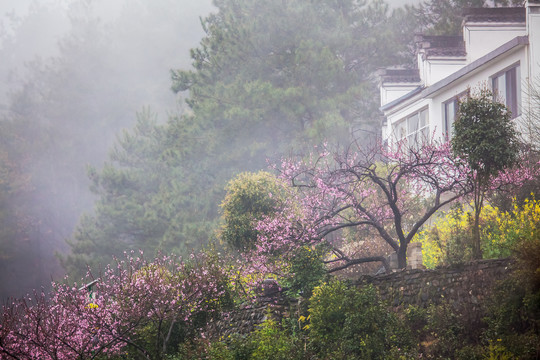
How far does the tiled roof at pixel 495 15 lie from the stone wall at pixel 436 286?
13.6 metres

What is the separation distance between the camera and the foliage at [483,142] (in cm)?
1553

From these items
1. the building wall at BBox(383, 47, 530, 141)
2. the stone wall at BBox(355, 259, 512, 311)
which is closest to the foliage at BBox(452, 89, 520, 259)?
the stone wall at BBox(355, 259, 512, 311)

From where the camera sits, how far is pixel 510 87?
69.8ft

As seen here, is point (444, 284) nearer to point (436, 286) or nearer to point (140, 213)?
point (436, 286)

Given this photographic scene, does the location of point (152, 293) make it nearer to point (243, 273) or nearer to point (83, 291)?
point (83, 291)

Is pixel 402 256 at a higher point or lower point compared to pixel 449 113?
lower

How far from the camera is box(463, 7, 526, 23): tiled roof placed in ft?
81.6

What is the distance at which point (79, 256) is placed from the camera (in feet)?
134

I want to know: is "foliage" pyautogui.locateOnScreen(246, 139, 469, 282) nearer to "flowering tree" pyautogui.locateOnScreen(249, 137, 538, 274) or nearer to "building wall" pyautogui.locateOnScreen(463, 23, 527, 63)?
"flowering tree" pyautogui.locateOnScreen(249, 137, 538, 274)

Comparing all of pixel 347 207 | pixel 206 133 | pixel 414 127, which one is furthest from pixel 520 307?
pixel 206 133

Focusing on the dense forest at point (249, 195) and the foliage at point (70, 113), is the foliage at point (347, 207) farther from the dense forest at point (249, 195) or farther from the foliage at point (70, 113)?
the foliage at point (70, 113)

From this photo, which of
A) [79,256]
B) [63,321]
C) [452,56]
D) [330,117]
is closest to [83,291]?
[63,321]

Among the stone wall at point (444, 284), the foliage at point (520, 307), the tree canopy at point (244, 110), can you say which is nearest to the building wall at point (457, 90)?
the stone wall at point (444, 284)

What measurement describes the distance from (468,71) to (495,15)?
14.6ft
